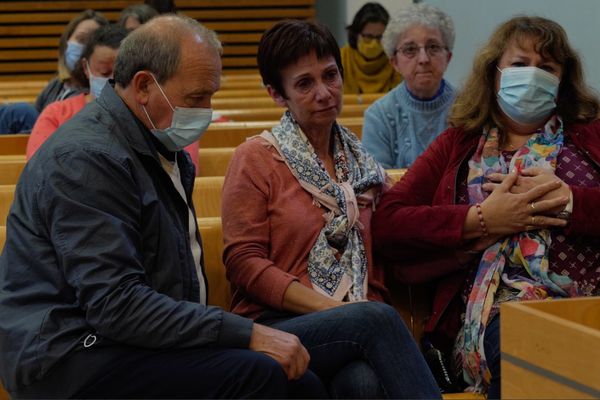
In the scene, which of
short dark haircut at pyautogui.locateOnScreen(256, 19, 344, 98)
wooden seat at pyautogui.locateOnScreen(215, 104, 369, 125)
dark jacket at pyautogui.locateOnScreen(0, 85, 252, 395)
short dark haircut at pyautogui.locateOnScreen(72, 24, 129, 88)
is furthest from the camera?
wooden seat at pyautogui.locateOnScreen(215, 104, 369, 125)

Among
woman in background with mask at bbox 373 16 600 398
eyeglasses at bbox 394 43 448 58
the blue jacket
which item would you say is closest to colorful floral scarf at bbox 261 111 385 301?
woman in background with mask at bbox 373 16 600 398

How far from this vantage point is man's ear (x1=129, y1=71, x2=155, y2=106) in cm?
246

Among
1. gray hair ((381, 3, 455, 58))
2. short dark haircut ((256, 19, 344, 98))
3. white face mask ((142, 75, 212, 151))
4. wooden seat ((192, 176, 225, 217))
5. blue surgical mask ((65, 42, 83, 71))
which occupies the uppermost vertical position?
short dark haircut ((256, 19, 344, 98))

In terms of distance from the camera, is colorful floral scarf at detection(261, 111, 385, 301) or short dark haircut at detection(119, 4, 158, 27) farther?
short dark haircut at detection(119, 4, 158, 27)

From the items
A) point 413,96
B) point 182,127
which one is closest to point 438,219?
Answer: point 182,127

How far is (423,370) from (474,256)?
0.52 m

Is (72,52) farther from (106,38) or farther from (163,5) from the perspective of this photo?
(106,38)

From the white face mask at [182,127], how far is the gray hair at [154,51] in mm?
38

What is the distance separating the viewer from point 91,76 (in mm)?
4395

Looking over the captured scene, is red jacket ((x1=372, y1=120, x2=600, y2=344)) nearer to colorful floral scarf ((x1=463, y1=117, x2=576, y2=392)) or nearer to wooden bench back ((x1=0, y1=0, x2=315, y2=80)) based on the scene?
colorful floral scarf ((x1=463, y1=117, x2=576, y2=392))

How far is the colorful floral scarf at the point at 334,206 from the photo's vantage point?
8.99ft

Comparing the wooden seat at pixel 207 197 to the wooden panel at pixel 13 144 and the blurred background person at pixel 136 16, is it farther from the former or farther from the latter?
the blurred background person at pixel 136 16

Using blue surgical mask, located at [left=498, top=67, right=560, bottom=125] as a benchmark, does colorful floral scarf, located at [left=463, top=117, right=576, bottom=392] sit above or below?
below

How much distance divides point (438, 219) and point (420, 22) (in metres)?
1.35
